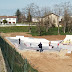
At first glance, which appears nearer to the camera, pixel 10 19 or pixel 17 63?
pixel 17 63

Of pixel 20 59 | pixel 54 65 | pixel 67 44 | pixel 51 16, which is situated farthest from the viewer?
pixel 51 16

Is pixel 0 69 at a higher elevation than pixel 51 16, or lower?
lower

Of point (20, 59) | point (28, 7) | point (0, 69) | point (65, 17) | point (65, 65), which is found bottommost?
point (65, 65)

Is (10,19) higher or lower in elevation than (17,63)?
higher

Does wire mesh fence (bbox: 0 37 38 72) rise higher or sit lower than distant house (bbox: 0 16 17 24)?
lower

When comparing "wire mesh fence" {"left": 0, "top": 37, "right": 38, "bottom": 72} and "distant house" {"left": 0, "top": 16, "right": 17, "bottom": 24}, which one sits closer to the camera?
"wire mesh fence" {"left": 0, "top": 37, "right": 38, "bottom": 72}

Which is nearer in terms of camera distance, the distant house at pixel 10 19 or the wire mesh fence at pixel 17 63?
the wire mesh fence at pixel 17 63

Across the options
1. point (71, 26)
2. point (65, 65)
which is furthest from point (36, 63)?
point (71, 26)

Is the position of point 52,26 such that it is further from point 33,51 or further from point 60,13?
point 33,51

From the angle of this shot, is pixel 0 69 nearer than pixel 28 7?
Yes

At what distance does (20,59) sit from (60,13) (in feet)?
146

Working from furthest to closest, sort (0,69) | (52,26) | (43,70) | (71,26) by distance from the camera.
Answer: (52,26) → (71,26) → (43,70) → (0,69)

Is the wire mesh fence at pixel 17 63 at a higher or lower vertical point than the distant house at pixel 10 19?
lower

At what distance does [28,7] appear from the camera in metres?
57.3
